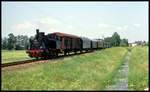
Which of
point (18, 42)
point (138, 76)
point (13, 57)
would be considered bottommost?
point (138, 76)

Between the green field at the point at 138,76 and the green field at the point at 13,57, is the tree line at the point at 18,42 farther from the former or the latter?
the green field at the point at 138,76

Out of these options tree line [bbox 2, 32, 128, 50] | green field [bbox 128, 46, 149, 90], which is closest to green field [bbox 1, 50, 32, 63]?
green field [bbox 128, 46, 149, 90]

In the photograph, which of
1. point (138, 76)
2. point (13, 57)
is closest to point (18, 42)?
point (13, 57)

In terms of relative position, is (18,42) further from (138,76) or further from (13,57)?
(138,76)

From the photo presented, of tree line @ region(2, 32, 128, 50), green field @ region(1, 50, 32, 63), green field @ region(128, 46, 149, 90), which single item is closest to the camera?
green field @ region(128, 46, 149, 90)

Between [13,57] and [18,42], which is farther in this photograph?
[18,42]

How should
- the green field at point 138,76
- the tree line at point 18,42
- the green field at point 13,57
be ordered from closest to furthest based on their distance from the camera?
the green field at point 138,76 < the green field at point 13,57 < the tree line at point 18,42

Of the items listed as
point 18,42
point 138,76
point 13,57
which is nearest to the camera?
point 138,76

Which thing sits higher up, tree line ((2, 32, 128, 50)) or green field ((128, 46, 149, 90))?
tree line ((2, 32, 128, 50))

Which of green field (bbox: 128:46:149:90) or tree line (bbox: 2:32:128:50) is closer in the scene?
green field (bbox: 128:46:149:90)

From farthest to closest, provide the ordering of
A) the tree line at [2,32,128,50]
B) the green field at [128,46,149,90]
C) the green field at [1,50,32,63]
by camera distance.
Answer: the tree line at [2,32,128,50] → the green field at [1,50,32,63] → the green field at [128,46,149,90]

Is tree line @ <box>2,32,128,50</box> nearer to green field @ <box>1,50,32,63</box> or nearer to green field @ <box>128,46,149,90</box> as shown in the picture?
green field @ <box>1,50,32,63</box>

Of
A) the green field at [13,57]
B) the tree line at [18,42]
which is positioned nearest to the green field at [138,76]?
the green field at [13,57]

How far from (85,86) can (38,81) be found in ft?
12.0
